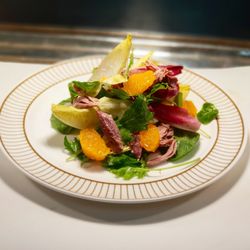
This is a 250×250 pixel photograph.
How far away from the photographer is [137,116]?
3.71 ft

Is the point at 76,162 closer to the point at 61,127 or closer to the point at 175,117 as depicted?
the point at 61,127

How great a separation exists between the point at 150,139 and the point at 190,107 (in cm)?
22

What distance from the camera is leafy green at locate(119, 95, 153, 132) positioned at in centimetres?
113

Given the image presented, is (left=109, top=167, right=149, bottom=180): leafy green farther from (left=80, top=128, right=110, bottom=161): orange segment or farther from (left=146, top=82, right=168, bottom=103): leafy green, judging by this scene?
(left=146, top=82, right=168, bottom=103): leafy green

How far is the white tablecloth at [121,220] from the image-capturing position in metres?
0.95

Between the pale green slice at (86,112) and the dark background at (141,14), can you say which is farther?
the dark background at (141,14)

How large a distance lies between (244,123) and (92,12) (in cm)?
189

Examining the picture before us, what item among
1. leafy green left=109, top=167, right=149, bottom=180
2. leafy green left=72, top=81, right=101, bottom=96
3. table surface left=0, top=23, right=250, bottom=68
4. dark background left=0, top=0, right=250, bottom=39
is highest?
dark background left=0, top=0, right=250, bottom=39

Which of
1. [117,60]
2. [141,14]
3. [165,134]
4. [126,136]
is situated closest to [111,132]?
[126,136]

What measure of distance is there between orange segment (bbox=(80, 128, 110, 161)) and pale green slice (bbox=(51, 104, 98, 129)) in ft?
0.11

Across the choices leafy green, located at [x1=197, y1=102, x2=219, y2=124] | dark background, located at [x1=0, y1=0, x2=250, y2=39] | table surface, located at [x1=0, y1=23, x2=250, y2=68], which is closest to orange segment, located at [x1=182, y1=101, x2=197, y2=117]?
leafy green, located at [x1=197, y1=102, x2=219, y2=124]

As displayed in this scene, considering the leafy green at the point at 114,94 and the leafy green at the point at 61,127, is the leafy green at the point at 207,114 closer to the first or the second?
the leafy green at the point at 114,94

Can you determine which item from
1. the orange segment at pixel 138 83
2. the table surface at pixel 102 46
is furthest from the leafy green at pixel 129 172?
the table surface at pixel 102 46

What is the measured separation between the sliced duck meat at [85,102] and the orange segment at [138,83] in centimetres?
9
